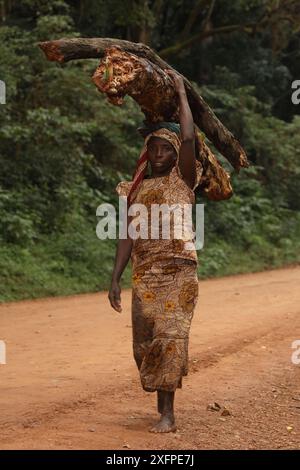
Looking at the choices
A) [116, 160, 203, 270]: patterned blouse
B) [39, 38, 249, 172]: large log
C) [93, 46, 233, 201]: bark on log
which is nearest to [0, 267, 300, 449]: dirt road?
[116, 160, 203, 270]: patterned blouse

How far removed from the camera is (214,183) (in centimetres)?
543

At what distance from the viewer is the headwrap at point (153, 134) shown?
16.6 ft

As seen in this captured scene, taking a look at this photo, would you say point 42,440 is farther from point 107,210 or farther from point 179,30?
point 179,30

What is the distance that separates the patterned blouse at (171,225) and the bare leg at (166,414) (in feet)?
2.62

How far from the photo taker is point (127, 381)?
653 centimetres

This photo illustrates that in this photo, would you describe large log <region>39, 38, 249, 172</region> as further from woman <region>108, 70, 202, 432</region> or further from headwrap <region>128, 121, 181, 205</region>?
woman <region>108, 70, 202, 432</region>

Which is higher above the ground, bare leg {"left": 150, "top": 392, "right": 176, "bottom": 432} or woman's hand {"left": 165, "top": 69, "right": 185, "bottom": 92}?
woman's hand {"left": 165, "top": 69, "right": 185, "bottom": 92}

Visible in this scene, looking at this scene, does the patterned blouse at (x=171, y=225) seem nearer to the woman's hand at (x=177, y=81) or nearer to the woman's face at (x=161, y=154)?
the woman's face at (x=161, y=154)

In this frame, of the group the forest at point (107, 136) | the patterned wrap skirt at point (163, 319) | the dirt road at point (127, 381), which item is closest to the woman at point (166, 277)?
the patterned wrap skirt at point (163, 319)

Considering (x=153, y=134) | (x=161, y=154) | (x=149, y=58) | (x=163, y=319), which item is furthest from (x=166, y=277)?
(x=149, y=58)

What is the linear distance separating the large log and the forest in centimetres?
648

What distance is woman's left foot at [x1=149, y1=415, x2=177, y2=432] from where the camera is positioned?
195 inches

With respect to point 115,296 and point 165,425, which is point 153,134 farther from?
point 165,425

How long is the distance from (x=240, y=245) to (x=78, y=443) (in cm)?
1407
